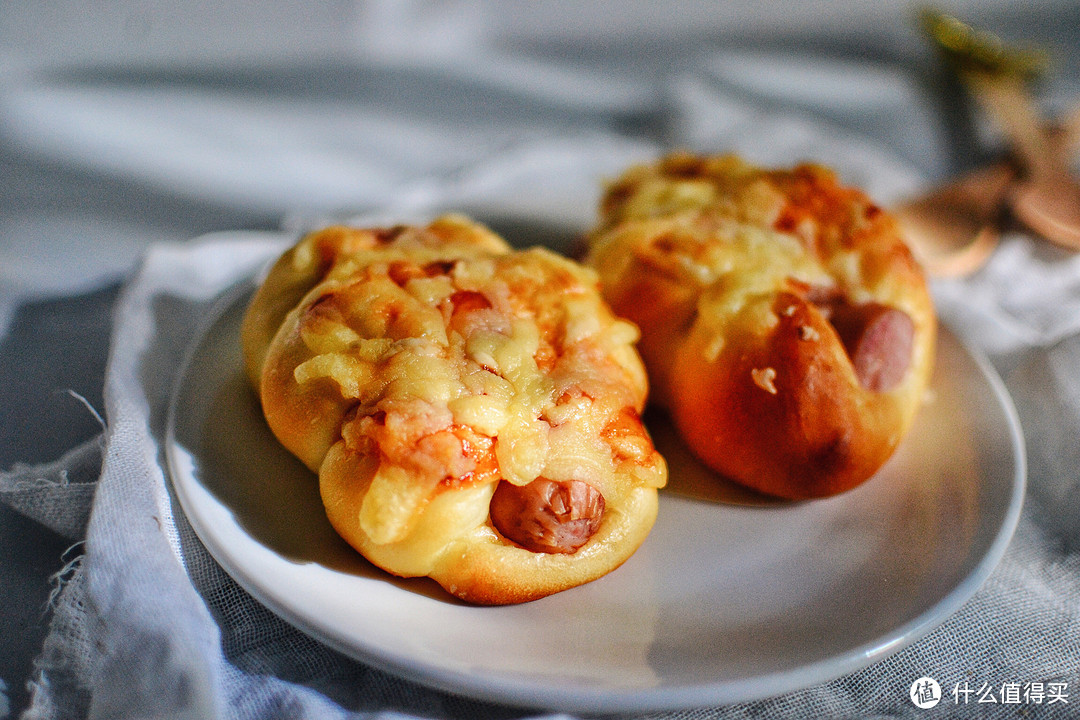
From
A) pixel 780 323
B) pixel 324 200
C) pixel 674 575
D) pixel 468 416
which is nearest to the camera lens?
pixel 468 416

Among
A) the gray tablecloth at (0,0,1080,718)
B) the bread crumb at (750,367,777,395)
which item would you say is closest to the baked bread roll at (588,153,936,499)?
the bread crumb at (750,367,777,395)

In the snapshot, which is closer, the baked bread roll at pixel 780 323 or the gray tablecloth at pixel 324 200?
the gray tablecloth at pixel 324 200

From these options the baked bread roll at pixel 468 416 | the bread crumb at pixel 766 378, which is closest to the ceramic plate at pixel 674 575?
the baked bread roll at pixel 468 416

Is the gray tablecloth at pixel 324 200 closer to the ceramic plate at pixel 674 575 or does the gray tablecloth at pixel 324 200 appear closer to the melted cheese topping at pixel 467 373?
the ceramic plate at pixel 674 575

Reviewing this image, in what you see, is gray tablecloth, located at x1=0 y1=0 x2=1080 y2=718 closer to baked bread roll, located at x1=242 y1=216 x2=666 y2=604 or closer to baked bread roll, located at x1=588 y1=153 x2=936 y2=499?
baked bread roll, located at x1=242 y1=216 x2=666 y2=604

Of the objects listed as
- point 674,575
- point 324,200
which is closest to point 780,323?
point 674,575

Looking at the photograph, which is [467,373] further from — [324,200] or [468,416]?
[324,200]
